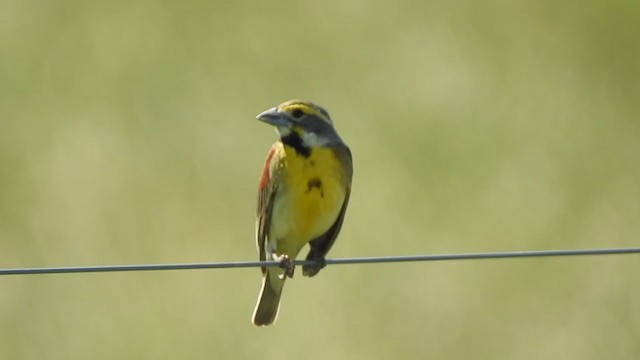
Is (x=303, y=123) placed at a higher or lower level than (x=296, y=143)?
higher

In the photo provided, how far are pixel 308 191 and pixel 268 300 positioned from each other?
1.23m

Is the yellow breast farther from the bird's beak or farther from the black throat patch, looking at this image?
the bird's beak

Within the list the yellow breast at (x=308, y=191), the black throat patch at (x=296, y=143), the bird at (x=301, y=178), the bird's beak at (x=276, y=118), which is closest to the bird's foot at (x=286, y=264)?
the bird at (x=301, y=178)

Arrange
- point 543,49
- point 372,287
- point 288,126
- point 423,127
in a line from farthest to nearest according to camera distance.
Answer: point 543,49 → point 423,127 → point 372,287 → point 288,126

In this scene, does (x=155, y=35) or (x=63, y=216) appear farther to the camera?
(x=155, y=35)

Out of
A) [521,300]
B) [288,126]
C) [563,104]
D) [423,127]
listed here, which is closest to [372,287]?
[521,300]

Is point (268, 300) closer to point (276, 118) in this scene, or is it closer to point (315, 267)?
point (315, 267)

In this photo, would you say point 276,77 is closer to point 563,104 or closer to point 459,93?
point 459,93

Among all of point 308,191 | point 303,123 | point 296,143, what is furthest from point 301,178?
point 303,123

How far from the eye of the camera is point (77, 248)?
1563 cm

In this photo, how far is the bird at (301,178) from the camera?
30.1 ft

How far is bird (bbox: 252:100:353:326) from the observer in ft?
30.1

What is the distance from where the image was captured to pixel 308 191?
9.16 m

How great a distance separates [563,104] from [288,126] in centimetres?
909
